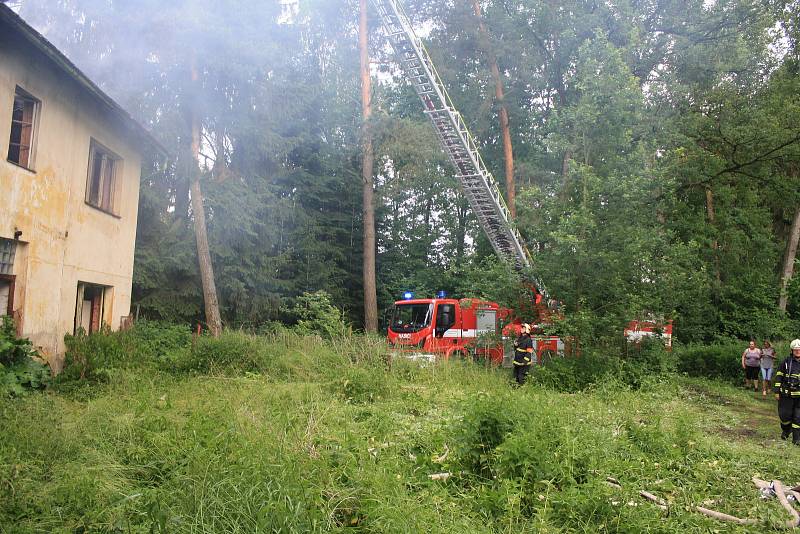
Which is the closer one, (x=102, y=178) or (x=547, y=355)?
(x=102, y=178)

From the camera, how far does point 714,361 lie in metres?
18.6

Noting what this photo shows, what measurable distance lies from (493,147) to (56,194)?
21.7 meters

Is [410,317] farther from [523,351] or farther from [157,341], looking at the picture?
[157,341]

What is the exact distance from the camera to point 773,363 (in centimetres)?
1623

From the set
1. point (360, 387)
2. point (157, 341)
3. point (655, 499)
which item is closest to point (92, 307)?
point (157, 341)

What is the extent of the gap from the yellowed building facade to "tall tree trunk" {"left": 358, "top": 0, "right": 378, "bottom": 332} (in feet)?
35.7

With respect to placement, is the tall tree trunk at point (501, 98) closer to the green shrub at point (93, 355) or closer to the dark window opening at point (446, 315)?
the dark window opening at point (446, 315)

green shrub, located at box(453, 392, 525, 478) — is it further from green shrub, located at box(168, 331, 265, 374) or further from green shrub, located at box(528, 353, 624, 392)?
green shrub, located at box(528, 353, 624, 392)

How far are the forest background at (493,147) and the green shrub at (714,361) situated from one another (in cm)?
155

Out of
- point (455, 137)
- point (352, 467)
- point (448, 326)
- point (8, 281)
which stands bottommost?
point (352, 467)

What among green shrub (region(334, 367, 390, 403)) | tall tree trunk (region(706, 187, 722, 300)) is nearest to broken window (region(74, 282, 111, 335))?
green shrub (region(334, 367, 390, 403))

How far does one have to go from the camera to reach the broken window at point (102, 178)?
464 inches

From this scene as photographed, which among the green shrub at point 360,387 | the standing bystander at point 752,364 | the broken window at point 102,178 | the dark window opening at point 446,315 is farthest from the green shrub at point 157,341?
the standing bystander at point 752,364

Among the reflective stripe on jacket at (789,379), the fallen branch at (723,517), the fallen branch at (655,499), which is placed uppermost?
the reflective stripe on jacket at (789,379)
